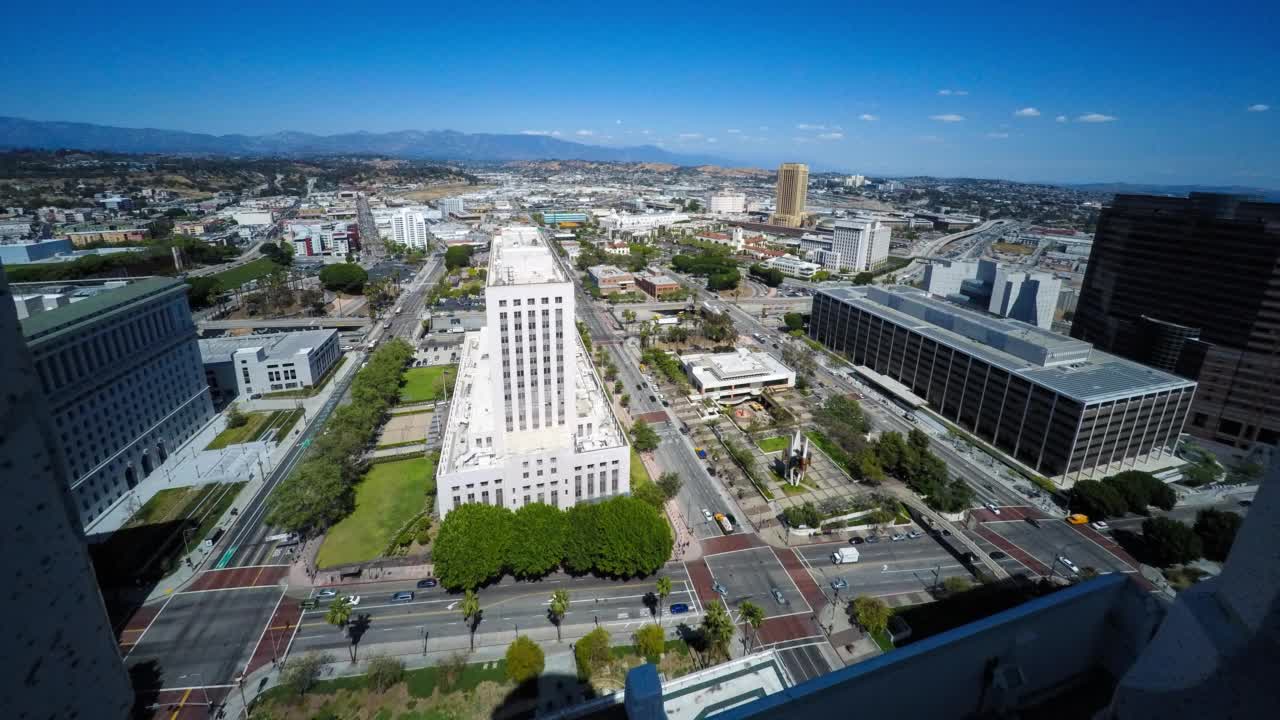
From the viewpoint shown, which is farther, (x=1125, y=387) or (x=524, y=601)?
(x=1125, y=387)

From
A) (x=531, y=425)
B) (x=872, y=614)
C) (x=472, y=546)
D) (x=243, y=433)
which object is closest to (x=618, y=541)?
(x=472, y=546)

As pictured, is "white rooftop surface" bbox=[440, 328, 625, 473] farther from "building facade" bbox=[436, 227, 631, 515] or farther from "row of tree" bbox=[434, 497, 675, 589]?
"row of tree" bbox=[434, 497, 675, 589]

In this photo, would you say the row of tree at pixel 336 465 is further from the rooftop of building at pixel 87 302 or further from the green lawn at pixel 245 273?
the green lawn at pixel 245 273

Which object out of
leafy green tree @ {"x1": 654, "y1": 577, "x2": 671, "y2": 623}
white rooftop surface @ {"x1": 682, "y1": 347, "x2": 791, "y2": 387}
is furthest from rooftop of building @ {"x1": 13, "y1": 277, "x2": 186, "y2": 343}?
white rooftop surface @ {"x1": 682, "y1": 347, "x2": 791, "y2": 387}

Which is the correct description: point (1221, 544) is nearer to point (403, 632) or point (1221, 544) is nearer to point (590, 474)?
point (590, 474)

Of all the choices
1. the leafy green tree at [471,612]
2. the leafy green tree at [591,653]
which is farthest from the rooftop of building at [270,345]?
the leafy green tree at [591,653]

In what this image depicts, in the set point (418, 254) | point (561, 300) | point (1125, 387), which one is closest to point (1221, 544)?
point (1125, 387)
